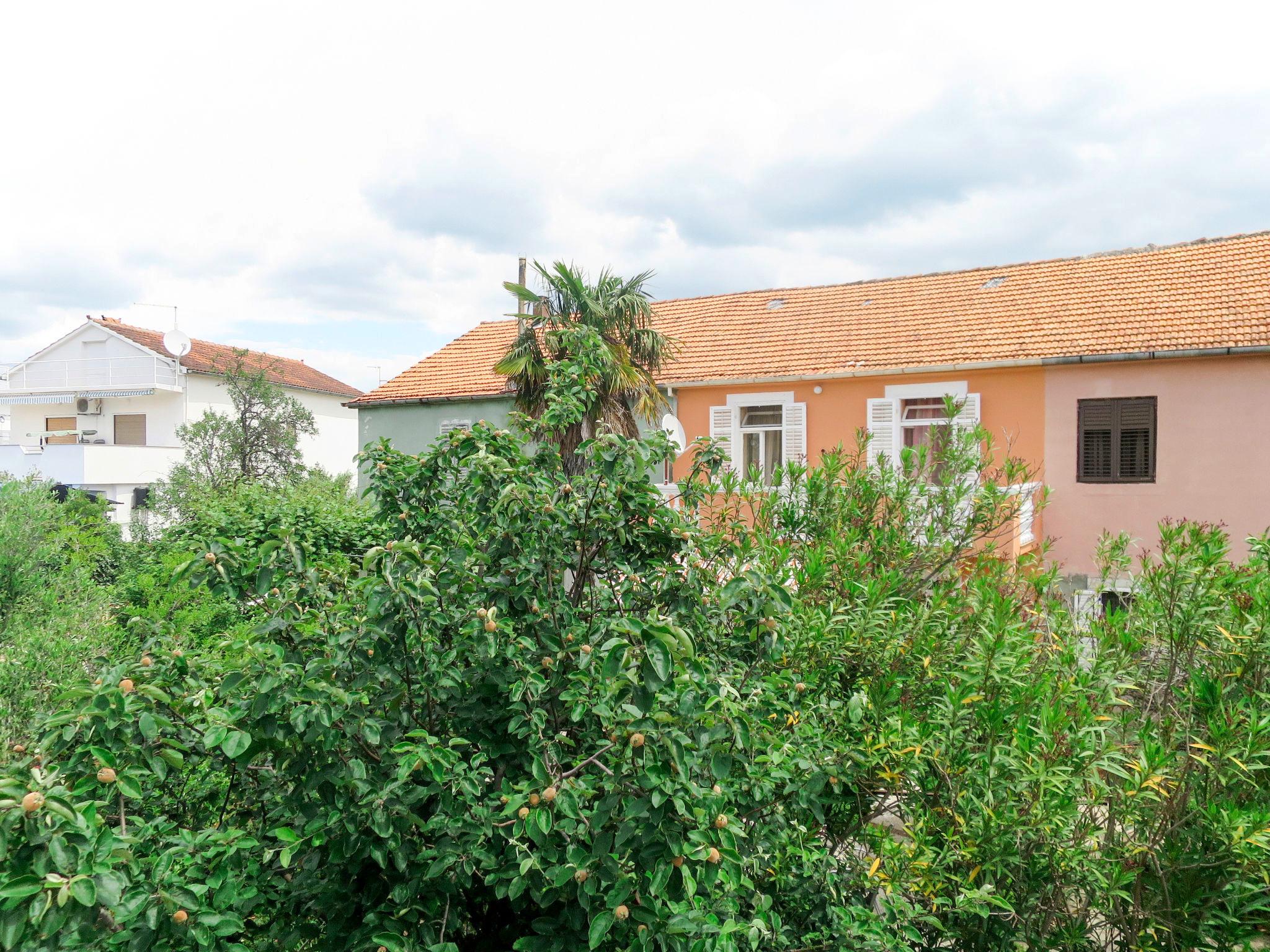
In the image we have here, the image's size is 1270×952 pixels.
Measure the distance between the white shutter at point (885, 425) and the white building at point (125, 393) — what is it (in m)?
22.2

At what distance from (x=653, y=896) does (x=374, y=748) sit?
107 centimetres

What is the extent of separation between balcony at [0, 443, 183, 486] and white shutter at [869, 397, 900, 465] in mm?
23374

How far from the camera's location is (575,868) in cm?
237

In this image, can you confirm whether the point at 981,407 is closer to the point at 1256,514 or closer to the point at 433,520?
the point at 1256,514

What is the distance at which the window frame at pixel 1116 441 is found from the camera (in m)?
12.7

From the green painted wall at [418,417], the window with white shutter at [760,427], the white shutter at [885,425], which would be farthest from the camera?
the green painted wall at [418,417]

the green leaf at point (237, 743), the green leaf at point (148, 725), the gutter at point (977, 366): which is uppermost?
the gutter at point (977, 366)

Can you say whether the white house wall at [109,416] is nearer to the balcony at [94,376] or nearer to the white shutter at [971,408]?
the balcony at [94,376]

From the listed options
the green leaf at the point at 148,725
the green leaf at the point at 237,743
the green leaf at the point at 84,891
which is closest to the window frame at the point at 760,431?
the green leaf at the point at 237,743

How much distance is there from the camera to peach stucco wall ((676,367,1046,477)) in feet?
44.3

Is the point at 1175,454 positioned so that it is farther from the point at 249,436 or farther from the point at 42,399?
the point at 42,399

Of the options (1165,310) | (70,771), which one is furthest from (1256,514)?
(70,771)

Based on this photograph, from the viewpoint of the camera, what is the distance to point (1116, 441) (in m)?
13.0

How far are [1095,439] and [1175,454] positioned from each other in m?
1.12
